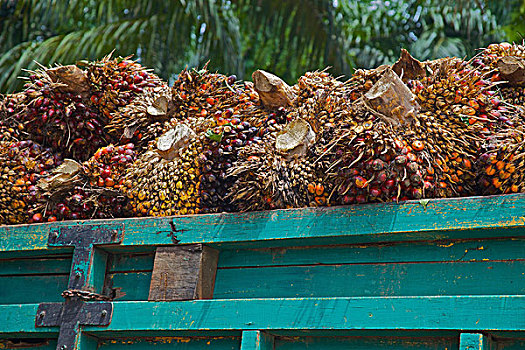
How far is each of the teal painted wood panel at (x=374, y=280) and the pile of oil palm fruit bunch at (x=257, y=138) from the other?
Answer: 0.18 meters

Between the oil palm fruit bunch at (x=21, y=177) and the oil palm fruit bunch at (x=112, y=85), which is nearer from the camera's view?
the oil palm fruit bunch at (x=21, y=177)

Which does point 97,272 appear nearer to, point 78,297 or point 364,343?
point 78,297

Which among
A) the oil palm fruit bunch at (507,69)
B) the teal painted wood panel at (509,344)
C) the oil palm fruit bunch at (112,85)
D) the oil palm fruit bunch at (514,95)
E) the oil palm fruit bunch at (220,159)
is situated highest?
the oil palm fruit bunch at (112,85)

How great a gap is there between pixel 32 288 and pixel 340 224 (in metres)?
1.04

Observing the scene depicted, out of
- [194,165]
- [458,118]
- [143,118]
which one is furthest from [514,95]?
[143,118]

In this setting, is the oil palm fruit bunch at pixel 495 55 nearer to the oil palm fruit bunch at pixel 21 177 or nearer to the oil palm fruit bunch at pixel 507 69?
the oil palm fruit bunch at pixel 507 69

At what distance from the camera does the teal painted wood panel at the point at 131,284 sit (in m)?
1.84

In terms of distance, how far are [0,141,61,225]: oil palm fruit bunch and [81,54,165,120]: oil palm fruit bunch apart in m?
0.27

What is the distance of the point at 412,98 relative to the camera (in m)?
1.68

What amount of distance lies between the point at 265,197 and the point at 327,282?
11.6 inches

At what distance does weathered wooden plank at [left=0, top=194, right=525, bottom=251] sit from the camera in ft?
4.84

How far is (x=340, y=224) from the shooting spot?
5.31ft

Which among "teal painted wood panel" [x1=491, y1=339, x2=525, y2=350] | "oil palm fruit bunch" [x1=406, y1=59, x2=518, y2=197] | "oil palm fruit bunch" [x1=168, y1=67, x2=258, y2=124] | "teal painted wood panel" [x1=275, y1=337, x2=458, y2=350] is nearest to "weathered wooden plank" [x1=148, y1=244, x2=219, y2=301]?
"teal painted wood panel" [x1=275, y1=337, x2=458, y2=350]

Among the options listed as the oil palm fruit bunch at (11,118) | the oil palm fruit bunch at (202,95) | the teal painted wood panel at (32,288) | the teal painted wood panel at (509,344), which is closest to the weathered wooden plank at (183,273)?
the teal painted wood panel at (32,288)
